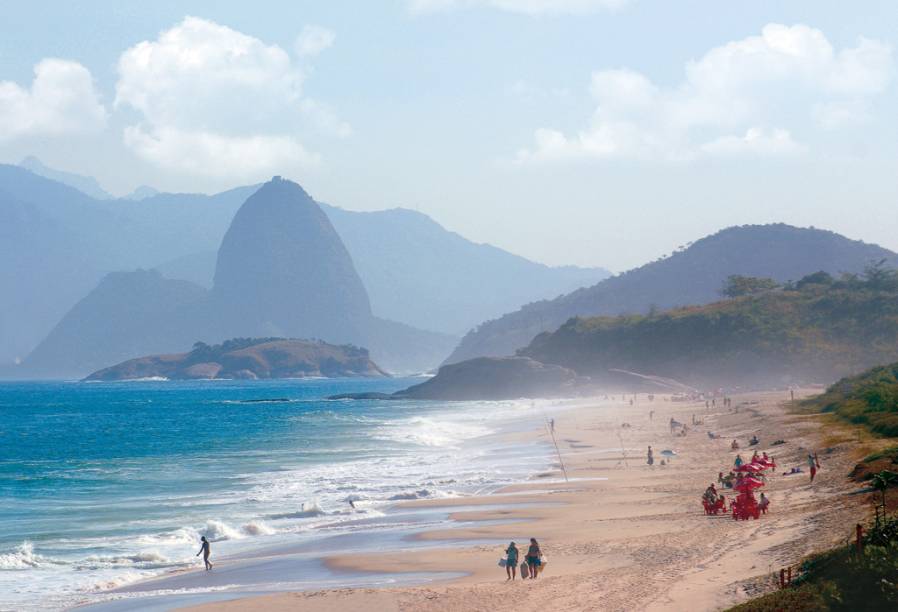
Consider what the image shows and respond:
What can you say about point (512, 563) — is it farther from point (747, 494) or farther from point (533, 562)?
point (747, 494)

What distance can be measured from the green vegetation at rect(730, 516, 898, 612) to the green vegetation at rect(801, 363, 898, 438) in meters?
20.6

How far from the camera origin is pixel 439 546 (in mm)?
24031

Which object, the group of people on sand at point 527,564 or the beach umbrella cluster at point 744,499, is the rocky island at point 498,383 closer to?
the beach umbrella cluster at point 744,499

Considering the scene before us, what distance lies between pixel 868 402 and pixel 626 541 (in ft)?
90.7

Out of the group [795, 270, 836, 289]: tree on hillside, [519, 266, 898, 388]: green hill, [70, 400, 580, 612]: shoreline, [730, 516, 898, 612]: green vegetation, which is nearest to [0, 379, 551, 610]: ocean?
[70, 400, 580, 612]: shoreline

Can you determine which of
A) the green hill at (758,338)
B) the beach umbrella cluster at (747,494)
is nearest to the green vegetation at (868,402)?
the beach umbrella cluster at (747,494)

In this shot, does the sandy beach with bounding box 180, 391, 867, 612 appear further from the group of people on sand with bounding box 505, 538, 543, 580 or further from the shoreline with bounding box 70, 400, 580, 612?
the shoreline with bounding box 70, 400, 580, 612

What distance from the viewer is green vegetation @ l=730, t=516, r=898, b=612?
1306 cm

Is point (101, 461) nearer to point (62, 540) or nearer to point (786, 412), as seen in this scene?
point (62, 540)

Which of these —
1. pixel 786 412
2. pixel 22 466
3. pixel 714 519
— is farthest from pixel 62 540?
pixel 786 412

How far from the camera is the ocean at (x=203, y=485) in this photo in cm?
2405

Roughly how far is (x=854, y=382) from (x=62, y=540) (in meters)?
52.0

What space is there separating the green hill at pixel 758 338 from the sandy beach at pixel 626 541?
3135 inches

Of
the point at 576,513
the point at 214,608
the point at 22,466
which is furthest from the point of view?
the point at 22,466
